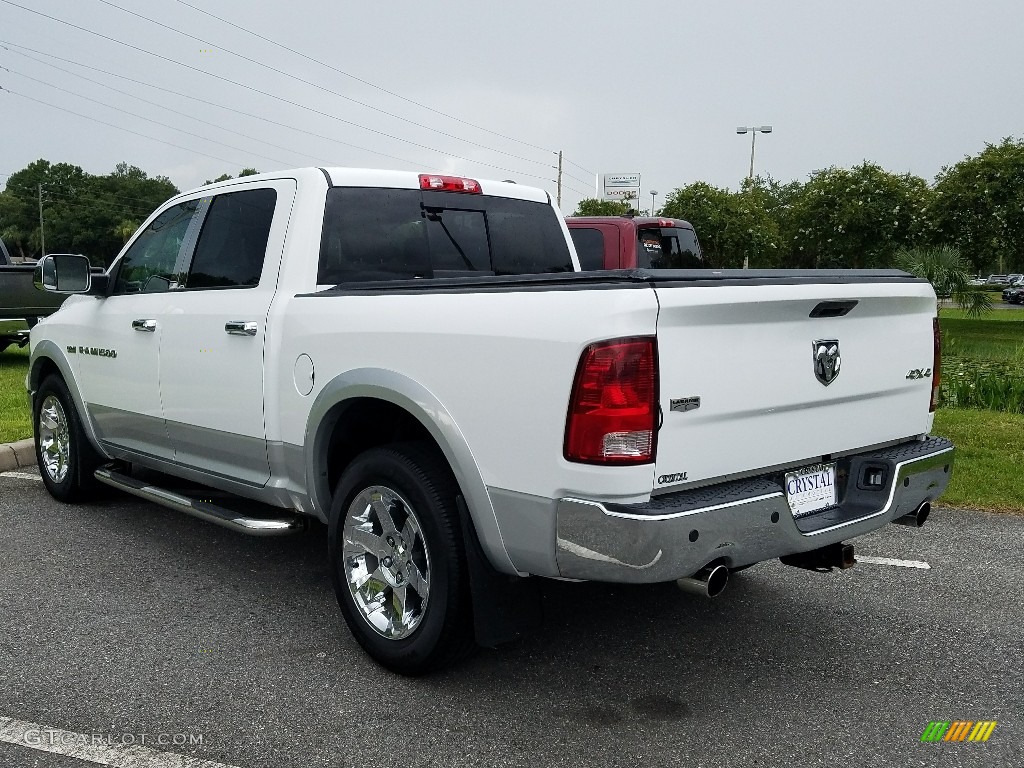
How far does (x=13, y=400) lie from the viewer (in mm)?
9414

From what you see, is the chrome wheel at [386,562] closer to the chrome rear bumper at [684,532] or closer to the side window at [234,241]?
the chrome rear bumper at [684,532]

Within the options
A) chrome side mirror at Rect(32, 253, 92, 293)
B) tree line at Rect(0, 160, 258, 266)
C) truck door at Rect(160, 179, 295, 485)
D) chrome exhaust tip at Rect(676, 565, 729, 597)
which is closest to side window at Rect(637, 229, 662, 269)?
chrome side mirror at Rect(32, 253, 92, 293)

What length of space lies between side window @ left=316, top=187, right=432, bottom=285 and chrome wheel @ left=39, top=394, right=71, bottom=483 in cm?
264

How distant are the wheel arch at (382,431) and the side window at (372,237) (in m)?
0.67

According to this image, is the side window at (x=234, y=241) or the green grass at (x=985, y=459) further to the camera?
the green grass at (x=985, y=459)

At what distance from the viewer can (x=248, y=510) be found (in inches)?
185

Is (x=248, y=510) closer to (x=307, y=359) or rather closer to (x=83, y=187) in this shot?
(x=307, y=359)

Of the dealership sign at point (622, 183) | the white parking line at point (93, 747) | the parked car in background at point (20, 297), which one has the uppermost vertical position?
the dealership sign at point (622, 183)

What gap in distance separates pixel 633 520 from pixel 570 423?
344 millimetres

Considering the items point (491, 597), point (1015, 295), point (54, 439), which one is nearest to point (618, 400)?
point (491, 597)

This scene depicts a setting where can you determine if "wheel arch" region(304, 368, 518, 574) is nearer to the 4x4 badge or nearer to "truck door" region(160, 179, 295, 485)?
"truck door" region(160, 179, 295, 485)

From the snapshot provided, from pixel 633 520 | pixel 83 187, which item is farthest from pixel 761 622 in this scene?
pixel 83 187

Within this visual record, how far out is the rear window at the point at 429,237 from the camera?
4184mm

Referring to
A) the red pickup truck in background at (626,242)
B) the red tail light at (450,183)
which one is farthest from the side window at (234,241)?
the red pickup truck in background at (626,242)
